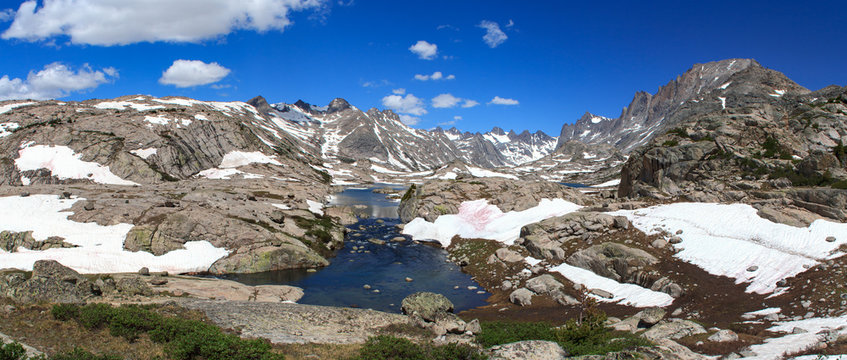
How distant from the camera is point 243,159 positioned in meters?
170

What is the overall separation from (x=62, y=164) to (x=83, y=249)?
95.9m

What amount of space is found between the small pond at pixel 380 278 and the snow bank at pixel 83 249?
5.54 m

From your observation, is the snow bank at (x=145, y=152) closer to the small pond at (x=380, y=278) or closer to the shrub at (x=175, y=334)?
the small pond at (x=380, y=278)

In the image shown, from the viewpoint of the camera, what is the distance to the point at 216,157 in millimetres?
162125

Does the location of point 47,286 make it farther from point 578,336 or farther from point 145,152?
point 145,152

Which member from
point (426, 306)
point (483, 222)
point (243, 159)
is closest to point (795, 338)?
point (426, 306)

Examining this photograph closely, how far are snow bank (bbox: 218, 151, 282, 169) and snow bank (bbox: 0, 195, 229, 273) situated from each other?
122805 millimetres

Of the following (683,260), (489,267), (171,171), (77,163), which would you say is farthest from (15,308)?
(171,171)

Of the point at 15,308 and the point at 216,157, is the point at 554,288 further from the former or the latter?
the point at 216,157

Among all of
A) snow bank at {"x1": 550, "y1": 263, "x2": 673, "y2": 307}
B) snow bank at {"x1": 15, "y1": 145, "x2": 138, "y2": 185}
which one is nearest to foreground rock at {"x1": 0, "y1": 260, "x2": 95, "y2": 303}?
snow bank at {"x1": 550, "y1": 263, "x2": 673, "y2": 307}

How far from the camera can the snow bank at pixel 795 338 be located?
45.6 feet

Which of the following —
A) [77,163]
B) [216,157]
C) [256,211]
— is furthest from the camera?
[216,157]

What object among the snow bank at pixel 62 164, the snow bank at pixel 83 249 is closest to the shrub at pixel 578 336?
the snow bank at pixel 83 249

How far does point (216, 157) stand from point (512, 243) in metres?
152
